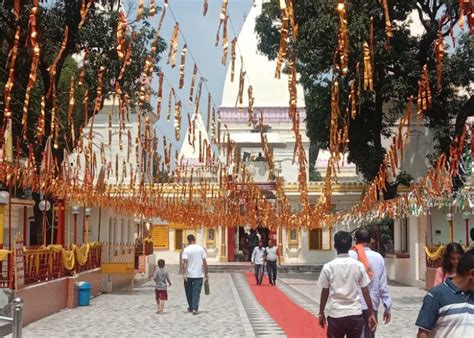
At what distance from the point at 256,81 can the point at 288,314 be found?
30.6m

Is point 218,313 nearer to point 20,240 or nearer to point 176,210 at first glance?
point 20,240

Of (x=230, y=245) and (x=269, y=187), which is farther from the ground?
(x=269, y=187)

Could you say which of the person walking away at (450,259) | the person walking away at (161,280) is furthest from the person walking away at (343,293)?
the person walking away at (161,280)

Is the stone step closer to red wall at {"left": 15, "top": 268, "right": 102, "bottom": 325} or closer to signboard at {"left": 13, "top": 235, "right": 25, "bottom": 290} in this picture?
red wall at {"left": 15, "top": 268, "right": 102, "bottom": 325}

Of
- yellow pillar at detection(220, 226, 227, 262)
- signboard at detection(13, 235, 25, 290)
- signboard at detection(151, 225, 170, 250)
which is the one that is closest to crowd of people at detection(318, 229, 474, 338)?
signboard at detection(13, 235, 25, 290)

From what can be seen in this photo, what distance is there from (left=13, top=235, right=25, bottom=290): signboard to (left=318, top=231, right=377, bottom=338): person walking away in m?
6.99

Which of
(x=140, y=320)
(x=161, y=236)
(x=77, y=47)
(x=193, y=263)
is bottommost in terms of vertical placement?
(x=140, y=320)

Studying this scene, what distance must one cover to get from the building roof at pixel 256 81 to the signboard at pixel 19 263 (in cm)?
2889

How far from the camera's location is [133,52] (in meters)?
21.1

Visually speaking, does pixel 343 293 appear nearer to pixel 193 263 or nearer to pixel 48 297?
pixel 193 263

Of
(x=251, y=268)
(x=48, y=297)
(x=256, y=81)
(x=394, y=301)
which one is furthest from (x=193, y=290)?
(x=256, y=81)

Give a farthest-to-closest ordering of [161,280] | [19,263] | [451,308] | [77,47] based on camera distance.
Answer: [77,47] < [161,280] < [19,263] < [451,308]

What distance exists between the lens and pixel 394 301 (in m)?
18.9

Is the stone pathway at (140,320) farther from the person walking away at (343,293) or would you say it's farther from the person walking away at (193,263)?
the person walking away at (343,293)
